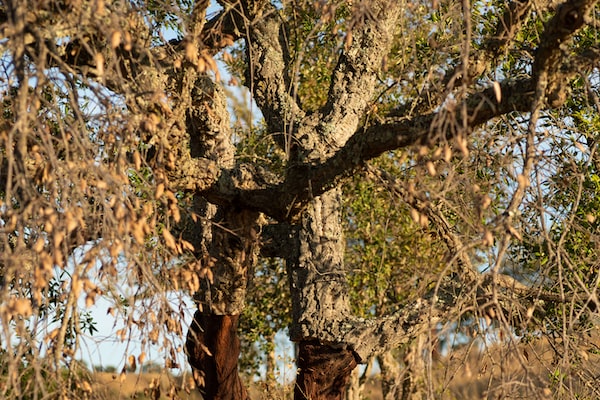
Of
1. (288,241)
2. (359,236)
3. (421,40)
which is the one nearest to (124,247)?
(288,241)

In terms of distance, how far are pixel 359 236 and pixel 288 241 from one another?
18.5 ft

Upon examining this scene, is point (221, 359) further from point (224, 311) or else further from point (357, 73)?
point (357, 73)

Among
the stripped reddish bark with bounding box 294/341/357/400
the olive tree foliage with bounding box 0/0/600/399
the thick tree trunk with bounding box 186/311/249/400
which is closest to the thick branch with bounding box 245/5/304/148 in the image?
the olive tree foliage with bounding box 0/0/600/399

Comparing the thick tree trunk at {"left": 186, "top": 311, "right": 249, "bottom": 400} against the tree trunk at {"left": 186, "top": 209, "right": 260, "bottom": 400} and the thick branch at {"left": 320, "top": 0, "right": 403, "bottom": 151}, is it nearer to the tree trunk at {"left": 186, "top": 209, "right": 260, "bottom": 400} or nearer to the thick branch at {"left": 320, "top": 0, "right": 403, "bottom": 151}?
the tree trunk at {"left": 186, "top": 209, "right": 260, "bottom": 400}

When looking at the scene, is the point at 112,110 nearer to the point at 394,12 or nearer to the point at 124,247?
the point at 124,247

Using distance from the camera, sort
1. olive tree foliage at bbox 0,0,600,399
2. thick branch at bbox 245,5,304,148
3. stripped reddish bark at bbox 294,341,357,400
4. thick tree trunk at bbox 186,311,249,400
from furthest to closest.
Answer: thick tree trunk at bbox 186,311,249,400
thick branch at bbox 245,5,304,148
stripped reddish bark at bbox 294,341,357,400
olive tree foliage at bbox 0,0,600,399

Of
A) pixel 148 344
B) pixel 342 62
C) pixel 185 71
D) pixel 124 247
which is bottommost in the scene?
pixel 148 344

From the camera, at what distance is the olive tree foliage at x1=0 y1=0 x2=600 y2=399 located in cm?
463

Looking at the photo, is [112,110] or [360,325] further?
[360,325]

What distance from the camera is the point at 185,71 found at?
→ 7652mm

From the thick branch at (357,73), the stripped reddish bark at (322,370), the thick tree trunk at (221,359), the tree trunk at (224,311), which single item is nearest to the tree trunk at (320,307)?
the stripped reddish bark at (322,370)

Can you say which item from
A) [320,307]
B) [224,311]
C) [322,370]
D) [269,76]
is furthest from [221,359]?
[269,76]

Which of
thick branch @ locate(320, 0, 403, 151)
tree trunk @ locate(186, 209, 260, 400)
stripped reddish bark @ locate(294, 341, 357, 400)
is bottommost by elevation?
stripped reddish bark @ locate(294, 341, 357, 400)

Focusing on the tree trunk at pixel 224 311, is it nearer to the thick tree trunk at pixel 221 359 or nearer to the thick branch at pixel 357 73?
the thick tree trunk at pixel 221 359
